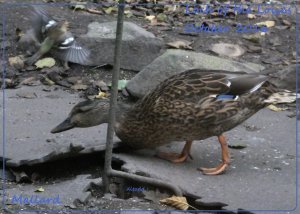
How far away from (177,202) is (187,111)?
777 mm

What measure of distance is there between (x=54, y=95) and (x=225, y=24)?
2.66 metres

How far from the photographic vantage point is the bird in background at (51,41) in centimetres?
686

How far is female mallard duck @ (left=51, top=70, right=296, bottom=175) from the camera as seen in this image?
5137 millimetres

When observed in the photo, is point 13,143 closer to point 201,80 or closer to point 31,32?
point 201,80

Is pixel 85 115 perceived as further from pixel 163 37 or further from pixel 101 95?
pixel 163 37

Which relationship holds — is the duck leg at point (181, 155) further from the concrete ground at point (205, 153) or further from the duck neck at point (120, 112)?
the duck neck at point (120, 112)

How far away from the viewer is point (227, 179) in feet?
16.7

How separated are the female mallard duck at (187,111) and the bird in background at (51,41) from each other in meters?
1.37

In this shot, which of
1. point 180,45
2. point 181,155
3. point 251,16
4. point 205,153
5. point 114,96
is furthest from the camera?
point 251,16

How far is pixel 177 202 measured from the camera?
183 inches

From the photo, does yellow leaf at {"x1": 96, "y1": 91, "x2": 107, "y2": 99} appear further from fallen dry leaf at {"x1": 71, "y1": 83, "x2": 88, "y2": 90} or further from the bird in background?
the bird in background

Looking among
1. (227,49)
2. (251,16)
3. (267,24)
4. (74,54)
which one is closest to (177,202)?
(74,54)

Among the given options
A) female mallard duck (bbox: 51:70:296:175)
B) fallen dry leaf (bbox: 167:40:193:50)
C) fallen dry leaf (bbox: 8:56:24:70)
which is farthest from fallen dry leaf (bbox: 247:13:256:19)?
female mallard duck (bbox: 51:70:296:175)

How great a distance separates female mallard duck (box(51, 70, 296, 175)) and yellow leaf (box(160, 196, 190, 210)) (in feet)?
1.77
